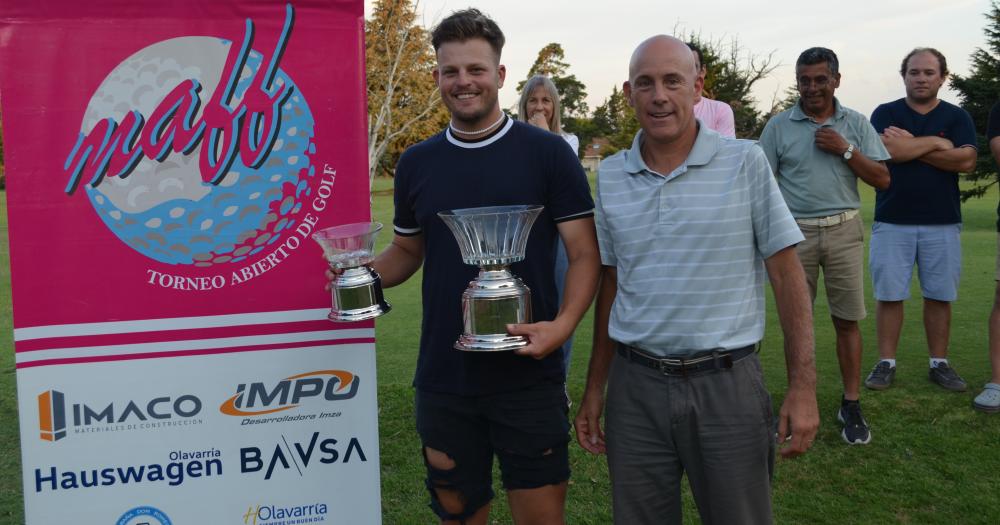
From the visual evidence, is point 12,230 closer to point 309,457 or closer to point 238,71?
point 238,71

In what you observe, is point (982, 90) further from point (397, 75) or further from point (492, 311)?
point (492, 311)

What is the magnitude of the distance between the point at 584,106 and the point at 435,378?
254ft

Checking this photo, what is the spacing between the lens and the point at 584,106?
257ft

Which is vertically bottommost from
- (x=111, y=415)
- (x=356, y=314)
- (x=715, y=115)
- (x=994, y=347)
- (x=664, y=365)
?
(x=994, y=347)

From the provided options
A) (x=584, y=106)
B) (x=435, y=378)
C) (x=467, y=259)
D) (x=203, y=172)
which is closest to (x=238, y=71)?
(x=203, y=172)

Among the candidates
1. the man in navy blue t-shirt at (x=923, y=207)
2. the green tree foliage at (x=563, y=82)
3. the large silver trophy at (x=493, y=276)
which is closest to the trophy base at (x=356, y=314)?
the large silver trophy at (x=493, y=276)

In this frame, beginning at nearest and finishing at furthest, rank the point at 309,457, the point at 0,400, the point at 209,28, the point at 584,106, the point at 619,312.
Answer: the point at 619,312 < the point at 209,28 < the point at 309,457 < the point at 0,400 < the point at 584,106

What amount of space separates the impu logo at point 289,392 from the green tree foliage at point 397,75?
2595 cm

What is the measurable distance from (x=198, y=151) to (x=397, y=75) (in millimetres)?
28643

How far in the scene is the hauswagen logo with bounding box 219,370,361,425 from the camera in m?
2.99

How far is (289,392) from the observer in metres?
3.03

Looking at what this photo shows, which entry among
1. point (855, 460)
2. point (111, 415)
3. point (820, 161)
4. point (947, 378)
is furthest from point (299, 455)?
point (947, 378)

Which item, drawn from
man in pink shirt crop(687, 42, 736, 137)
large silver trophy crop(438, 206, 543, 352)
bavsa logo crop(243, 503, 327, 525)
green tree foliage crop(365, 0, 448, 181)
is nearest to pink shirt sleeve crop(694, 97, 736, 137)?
man in pink shirt crop(687, 42, 736, 137)

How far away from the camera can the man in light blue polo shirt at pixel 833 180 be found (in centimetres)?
456
